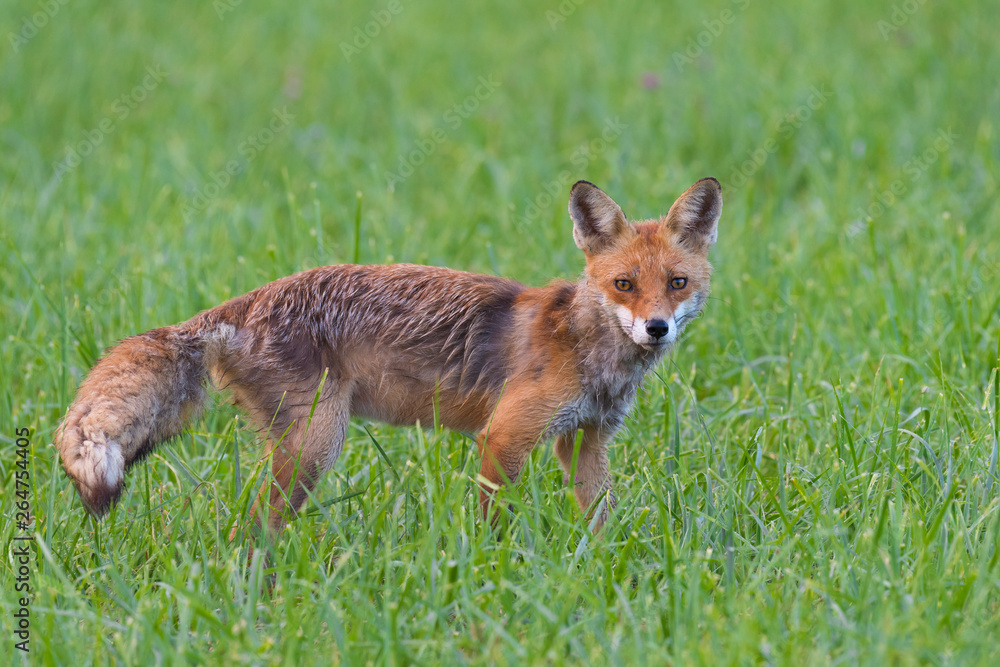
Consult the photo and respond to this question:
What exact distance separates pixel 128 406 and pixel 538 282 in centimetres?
315

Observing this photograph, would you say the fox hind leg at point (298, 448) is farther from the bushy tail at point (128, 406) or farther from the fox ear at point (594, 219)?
the fox ear at point (594, 219)

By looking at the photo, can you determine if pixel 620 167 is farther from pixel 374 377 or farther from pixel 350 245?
pixel 374 377

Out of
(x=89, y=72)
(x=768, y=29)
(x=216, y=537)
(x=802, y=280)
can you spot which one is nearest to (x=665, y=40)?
(x=768, y=29)

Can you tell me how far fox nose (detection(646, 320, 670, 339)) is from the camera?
381 cm

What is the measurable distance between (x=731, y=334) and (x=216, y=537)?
11.0ft

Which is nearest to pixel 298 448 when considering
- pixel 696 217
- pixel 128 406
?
pixel 128 406

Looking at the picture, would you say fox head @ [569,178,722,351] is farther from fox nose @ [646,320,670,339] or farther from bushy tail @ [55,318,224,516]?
bushy tail @ [55,318,224,516]

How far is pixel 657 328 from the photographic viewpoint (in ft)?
12.5

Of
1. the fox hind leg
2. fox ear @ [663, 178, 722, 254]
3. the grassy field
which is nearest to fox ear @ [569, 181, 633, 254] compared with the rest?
fox ear @ [663, 178, 722, 254]

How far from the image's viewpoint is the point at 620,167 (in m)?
8.59

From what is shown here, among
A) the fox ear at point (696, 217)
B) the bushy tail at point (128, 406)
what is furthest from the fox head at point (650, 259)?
the bushy tail at point (128, 406)

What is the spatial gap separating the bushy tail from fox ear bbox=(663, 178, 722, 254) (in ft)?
7.07

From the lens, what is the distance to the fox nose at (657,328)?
12.5ft

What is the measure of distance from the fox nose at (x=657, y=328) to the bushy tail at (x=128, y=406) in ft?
6.34
